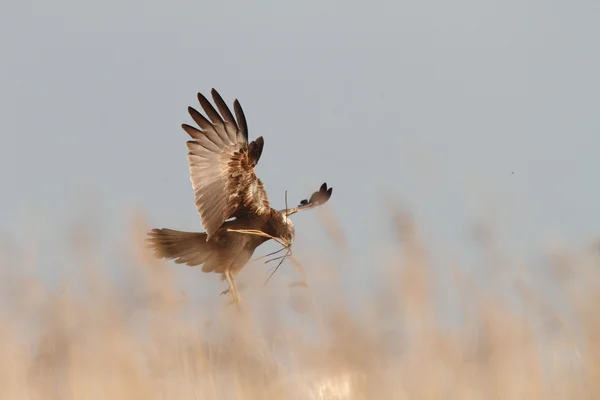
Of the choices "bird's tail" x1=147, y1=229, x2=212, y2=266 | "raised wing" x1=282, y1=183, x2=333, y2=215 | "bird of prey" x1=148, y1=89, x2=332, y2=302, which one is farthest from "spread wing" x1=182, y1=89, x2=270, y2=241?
A: "raised wing" x1=282, y1=183, x2=333, y2=215

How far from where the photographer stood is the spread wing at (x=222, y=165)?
226 inches

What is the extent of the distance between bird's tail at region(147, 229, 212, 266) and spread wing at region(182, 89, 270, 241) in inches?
14.0

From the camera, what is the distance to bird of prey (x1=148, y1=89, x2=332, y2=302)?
5.73m

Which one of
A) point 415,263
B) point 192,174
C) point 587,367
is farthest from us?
point 192,174

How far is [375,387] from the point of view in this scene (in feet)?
10.4

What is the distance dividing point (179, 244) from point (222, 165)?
74 cm

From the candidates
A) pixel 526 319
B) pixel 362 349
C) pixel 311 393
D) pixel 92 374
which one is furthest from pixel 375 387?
pixel 92 374

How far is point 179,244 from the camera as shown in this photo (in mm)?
6145

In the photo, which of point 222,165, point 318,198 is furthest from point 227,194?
point 318,198

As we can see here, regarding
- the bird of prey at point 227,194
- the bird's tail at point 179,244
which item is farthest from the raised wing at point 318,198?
the bird's tail at point 179,244

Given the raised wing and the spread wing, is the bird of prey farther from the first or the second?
the raised wing

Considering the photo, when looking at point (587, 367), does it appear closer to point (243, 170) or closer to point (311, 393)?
point (311, 393)

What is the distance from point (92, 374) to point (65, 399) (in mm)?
150

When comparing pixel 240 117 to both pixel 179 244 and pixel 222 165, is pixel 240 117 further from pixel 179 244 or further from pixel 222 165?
pixel 179 244
